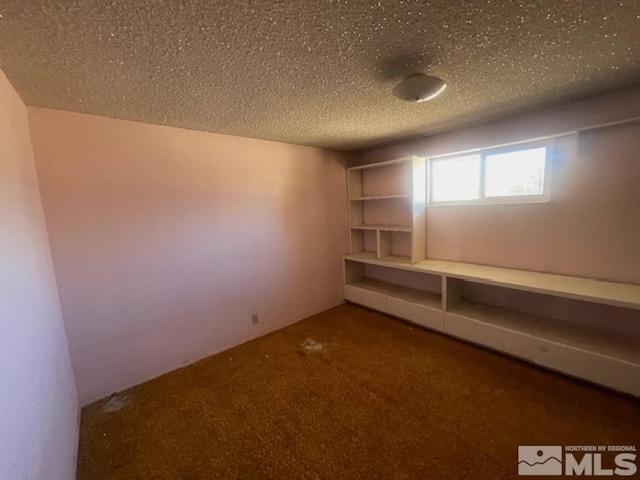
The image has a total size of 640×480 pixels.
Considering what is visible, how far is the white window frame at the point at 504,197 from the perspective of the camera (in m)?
2.35

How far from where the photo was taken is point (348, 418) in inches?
71.0

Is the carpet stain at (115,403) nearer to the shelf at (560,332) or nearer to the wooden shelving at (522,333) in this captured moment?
the wooden shelving at (522,333)

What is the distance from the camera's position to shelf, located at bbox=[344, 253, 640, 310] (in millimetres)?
1852

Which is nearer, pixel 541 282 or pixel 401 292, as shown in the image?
pixel 541 282

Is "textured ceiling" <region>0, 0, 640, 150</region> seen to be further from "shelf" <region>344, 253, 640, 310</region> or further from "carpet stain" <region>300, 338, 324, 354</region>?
"carpet stain" <region>300, 338, 324, 354</region>

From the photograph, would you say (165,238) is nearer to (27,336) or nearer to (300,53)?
(27,336)

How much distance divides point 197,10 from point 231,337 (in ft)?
8.72

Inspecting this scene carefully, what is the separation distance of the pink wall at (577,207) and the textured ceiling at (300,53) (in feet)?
0.84

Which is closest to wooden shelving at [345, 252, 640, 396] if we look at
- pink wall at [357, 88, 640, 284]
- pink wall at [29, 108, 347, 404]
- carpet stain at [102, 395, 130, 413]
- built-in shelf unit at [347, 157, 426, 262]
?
built-in shelf unit at [347, 157, 426, 262]

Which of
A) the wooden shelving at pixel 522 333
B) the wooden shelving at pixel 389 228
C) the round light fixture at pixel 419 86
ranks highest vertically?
the round light fixture at pixel 419 86
